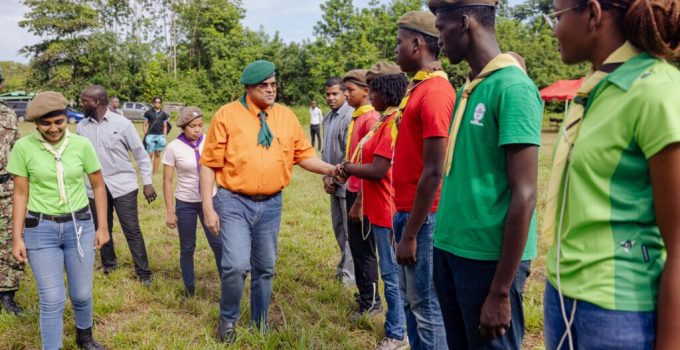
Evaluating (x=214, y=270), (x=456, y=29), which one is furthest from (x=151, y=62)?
(x=456, y=29)

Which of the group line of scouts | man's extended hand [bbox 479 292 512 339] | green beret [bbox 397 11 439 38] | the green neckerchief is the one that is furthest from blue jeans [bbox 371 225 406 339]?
man's extended hand [bbox 479 292 512 339]

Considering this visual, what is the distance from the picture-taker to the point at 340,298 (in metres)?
4.61

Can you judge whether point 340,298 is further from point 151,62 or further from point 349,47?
point 151,62

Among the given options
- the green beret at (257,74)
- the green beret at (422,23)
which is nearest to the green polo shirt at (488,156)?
the green beret at (422,23)

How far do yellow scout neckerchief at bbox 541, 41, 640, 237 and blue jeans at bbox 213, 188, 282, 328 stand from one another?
8.39ft

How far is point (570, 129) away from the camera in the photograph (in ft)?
4.87

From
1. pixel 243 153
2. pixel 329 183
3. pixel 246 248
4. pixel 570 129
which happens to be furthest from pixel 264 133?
pixel 570 129

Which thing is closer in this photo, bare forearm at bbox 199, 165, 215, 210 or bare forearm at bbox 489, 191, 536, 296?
bare forearm at bbox 489, 191, 536, 296

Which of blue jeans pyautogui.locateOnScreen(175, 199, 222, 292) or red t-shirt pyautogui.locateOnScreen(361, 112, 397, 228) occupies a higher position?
red t-shirt pyautogui.locateOnScreen(361, 112, 397, 228)

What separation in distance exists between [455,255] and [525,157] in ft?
1.53

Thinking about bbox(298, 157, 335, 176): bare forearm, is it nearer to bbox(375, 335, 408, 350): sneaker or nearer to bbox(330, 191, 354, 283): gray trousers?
bbox(330, 191, 354, 283): gray trousers

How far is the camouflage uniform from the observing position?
4.43 meters

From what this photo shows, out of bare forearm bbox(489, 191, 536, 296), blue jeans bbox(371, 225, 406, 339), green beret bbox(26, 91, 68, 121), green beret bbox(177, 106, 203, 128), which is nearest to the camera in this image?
bare forearm bbox(489, 191, 536, 296)

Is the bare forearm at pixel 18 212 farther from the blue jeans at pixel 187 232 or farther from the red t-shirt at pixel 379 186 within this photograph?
the red t-shirt at pixel 379 186
